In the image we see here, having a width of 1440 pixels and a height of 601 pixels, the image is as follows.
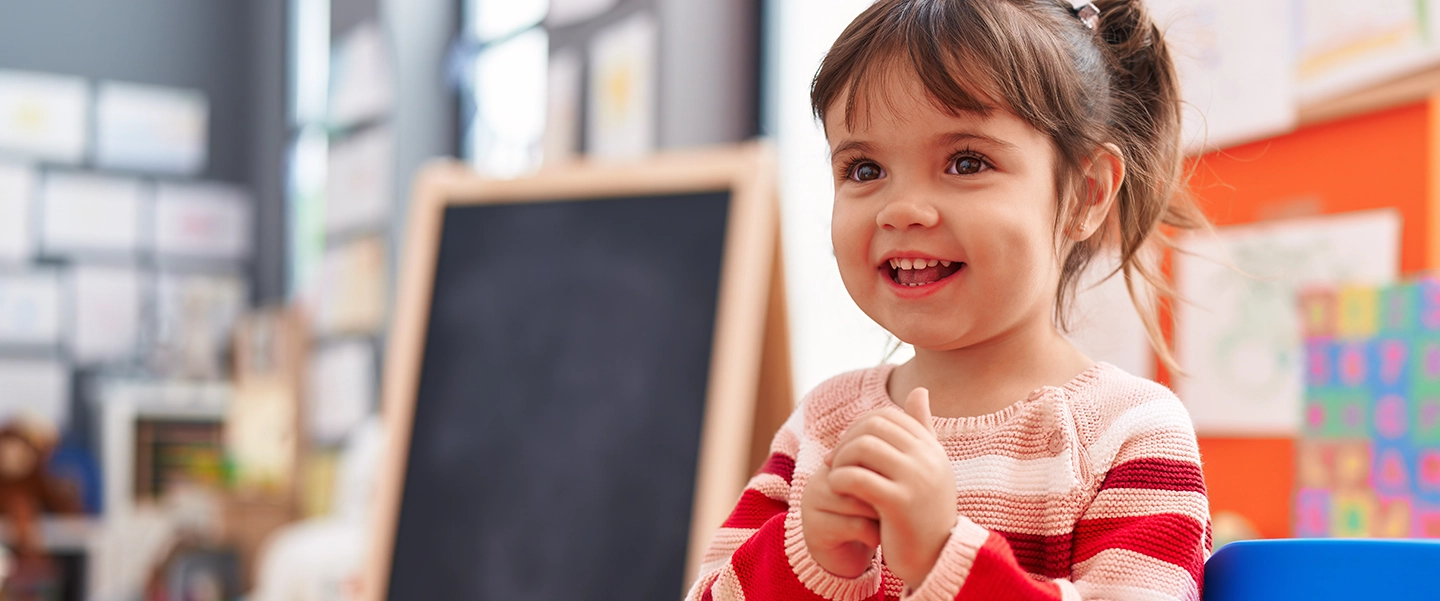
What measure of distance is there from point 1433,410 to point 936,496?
75cm

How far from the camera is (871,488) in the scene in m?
0.53

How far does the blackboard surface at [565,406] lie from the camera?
1.62 meters

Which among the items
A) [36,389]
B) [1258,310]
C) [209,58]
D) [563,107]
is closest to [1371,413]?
[1258,310]

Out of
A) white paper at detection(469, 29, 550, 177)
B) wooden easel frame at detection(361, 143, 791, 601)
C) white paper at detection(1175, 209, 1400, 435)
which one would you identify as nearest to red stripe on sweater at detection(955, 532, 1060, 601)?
white paper at detection(1175, 209, 1400, 435)

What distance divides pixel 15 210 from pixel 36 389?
72 centimetres

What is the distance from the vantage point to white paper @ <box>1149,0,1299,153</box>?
1.30 metres

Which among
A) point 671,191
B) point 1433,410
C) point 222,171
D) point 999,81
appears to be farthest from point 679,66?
point 222,171

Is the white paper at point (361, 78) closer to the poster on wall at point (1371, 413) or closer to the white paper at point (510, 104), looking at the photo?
the white paper at point (510, 104)

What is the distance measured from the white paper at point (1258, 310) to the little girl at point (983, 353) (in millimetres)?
676

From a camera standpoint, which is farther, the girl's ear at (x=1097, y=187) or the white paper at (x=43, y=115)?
the white paper at (x=43, y=115)

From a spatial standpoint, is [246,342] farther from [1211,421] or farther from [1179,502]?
[1179,502]

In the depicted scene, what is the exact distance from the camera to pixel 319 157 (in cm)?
497

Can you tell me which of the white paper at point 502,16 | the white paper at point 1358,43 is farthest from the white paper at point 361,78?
the white paper at point 1358,43

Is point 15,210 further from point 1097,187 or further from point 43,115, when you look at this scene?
point 1097,187
